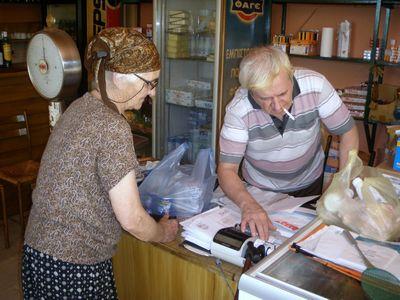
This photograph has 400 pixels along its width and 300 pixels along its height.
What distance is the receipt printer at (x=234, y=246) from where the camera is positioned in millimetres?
1373

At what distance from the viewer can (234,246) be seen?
1411 millimetres

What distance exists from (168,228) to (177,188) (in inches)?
9.0

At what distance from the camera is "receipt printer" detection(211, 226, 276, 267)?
1.37 m

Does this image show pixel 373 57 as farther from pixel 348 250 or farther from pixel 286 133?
pixel 348 250

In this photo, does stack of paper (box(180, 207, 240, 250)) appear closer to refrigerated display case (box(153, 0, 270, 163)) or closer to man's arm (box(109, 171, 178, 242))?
man's arm (box(109, 171, 178, 242))

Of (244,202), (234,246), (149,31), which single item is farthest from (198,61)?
(234,246)

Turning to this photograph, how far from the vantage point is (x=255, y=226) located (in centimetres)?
148

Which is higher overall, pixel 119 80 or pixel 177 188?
pixel 119 80

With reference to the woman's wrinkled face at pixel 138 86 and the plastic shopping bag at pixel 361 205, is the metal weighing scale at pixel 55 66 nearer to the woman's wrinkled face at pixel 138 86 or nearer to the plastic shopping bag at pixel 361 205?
the woman's wrinkled face at pixel 138 86

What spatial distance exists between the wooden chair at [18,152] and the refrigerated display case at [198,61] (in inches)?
42.3

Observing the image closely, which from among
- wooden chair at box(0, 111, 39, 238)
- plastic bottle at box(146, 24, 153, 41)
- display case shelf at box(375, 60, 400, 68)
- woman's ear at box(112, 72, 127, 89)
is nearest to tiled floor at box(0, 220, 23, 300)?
wooden chair at box(0, 111, 39, 238)

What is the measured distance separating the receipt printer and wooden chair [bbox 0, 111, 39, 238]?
2.16 meters

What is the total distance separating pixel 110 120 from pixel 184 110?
9.81 feet

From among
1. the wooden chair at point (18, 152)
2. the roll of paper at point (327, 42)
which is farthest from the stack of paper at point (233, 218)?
the wooden chair at point (18, 152)
